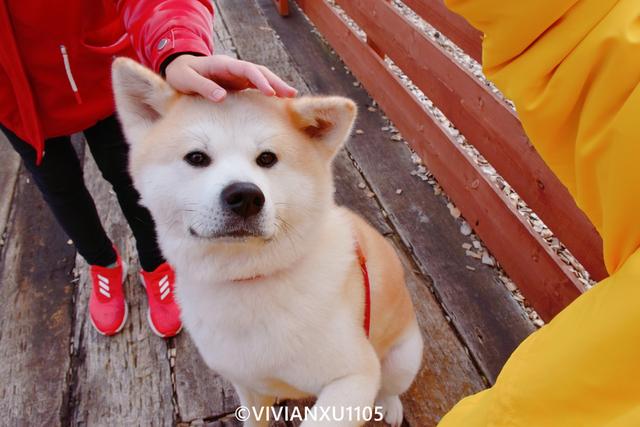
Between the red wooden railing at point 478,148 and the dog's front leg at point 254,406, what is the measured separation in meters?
1.02

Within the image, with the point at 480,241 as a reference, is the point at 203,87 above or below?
above

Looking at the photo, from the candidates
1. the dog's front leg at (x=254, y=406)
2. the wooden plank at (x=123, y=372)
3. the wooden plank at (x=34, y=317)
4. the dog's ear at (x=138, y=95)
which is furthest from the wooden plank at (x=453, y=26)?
the wooden plank at (x=34, y=317)

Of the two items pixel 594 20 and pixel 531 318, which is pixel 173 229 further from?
pixel 531 318

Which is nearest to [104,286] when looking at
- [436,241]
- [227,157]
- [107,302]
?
[107,302]

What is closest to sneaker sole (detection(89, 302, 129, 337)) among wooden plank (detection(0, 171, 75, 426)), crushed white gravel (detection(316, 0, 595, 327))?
wooden plank (detection(0, 171, 75, 426))

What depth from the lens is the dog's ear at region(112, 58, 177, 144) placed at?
1115 millimetres

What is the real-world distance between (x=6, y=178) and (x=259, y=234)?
2290 mm

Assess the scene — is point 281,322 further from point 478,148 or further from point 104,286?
point 478,148

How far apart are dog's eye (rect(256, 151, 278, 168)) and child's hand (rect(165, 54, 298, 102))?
13 centimetres

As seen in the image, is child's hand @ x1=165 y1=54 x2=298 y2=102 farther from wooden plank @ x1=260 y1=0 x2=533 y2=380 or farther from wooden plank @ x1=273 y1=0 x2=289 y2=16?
wooden plank @ x1=273 y1=0 x2=289 y2=16

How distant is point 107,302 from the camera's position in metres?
1.96

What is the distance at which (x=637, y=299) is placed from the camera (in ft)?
1.85

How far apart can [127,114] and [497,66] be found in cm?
87

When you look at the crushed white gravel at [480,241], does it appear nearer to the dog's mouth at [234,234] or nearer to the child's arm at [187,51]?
the child's arm at [187,51]
